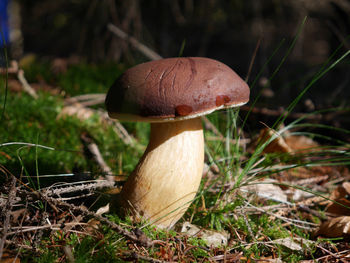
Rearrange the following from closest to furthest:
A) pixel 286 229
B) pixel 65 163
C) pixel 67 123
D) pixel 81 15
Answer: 1. pixel 286 229
2. pixel 65 163
3. pixel 67 123
4. pixel 81 15

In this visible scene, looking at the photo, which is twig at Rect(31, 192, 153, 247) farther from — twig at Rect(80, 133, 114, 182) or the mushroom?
twig at Rect(80, 133, 114, 182)

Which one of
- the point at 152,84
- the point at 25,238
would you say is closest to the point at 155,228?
the point at 25,238

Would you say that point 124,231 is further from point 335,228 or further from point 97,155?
point 335,228

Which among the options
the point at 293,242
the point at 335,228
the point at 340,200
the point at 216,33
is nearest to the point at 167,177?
the point at 293,242

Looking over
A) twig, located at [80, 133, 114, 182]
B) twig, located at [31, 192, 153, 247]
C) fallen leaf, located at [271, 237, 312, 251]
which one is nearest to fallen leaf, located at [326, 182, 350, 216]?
fallen leaf, located at [271, 237, 312, 251]

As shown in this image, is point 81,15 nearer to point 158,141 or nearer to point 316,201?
point 158,141

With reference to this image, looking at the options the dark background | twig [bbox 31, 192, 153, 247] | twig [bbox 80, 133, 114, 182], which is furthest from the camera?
the dark background
